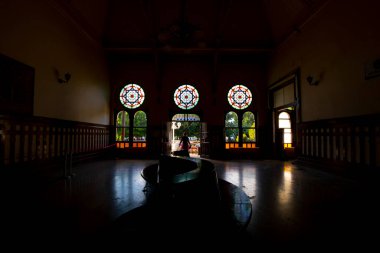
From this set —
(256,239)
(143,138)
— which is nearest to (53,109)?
(143,138)

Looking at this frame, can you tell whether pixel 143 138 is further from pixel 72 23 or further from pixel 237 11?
pixel 237 11

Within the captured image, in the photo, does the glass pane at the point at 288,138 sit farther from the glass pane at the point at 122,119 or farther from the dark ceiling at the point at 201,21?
the glass pane at the point at 122,119

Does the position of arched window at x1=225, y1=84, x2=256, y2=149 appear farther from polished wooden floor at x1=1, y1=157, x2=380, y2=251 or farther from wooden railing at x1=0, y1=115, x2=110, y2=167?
wooden railing at x1=0, y1=115, x2=110, y2=167

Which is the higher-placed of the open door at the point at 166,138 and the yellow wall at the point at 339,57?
the yellow wall at the point at 339,57

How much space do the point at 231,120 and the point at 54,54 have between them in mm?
6729

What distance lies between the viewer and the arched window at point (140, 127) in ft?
25.4

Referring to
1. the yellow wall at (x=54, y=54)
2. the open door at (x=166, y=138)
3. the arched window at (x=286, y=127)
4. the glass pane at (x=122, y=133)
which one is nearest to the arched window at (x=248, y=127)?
the arched window at (x=286, y=127)

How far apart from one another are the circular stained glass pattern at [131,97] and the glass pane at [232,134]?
4.21 metres

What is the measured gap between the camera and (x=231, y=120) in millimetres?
7902

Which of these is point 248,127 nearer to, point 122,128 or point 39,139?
point 122,128

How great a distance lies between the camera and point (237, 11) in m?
6.79

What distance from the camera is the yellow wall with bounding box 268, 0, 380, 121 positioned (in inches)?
140

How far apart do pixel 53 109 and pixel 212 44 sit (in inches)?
239

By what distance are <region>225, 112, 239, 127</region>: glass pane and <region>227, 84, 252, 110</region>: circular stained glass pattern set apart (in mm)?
379
